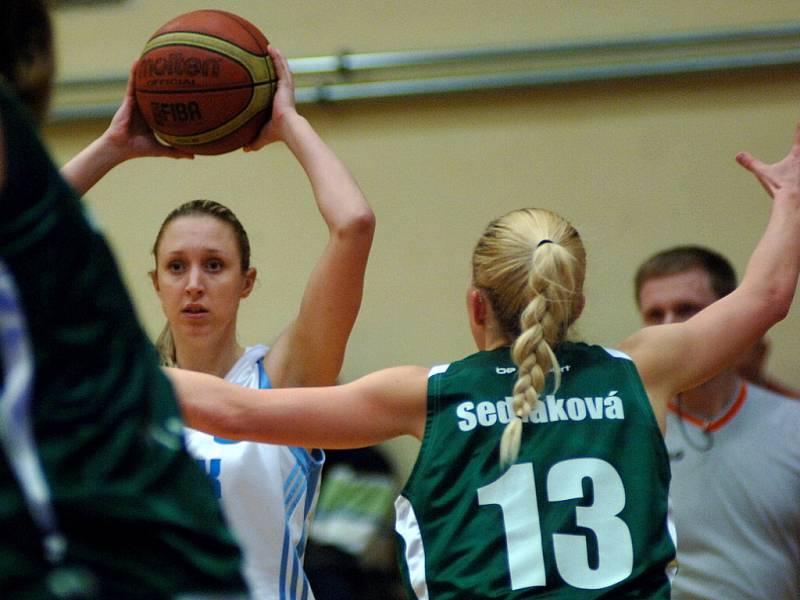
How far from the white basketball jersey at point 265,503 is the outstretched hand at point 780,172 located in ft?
4.03

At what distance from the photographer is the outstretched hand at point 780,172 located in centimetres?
280

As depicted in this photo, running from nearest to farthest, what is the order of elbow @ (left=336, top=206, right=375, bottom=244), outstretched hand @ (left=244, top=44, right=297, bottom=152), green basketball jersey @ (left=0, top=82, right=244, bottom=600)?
green basketball jersey @ (left=0, top=82, right=244, bottom=600), elbow @ (left=336, top=206, right=375, bottom=244), outstretched hand @ (left=244, top=44, right=297, bottom=152)

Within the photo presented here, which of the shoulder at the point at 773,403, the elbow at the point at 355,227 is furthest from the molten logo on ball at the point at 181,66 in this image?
the shoulder at the point at 773,403

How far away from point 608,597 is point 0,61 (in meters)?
1.47

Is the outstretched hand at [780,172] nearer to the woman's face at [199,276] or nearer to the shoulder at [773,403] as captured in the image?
the shoulder at [773,403]

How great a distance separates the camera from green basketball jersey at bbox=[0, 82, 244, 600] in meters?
1.12

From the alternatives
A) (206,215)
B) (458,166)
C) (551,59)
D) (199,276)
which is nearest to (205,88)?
(206,215)

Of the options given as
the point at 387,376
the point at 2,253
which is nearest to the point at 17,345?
the point at 2,253

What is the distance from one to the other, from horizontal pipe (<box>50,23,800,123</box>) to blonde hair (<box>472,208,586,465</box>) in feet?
8.10

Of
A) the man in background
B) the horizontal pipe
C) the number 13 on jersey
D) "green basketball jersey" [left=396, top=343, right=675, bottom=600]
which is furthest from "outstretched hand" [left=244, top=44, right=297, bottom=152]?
the horizontal pipe

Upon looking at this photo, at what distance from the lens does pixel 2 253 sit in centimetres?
115

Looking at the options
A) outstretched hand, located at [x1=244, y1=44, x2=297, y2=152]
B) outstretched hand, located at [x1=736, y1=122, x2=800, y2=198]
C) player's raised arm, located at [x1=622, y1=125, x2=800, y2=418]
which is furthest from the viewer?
outstretched hand, located at [x1=244, y1=44, x2=297, y2=152]

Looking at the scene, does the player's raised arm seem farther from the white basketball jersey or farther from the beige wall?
the beige wall

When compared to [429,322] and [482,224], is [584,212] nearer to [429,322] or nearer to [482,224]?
[482,224]
